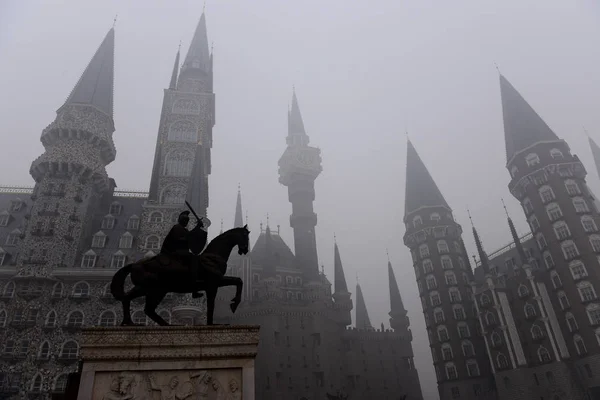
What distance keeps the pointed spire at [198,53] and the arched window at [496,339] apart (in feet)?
191

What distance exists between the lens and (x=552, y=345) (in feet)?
167

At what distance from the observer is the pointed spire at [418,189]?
7450 centimetres

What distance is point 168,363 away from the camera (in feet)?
27.8

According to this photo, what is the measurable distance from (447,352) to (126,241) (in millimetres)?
48172

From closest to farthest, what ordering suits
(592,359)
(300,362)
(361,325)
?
(592,359)
(300,362)
(361,325)

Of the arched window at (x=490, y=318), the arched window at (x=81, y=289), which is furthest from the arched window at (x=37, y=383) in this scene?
the arched window at (x=490, y=318)

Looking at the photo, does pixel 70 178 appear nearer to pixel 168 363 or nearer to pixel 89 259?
pixel 89 259

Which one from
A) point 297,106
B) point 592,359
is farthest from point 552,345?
point 297,106

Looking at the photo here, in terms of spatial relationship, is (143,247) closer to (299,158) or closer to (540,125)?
(299,158)

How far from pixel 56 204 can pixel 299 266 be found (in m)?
42.2

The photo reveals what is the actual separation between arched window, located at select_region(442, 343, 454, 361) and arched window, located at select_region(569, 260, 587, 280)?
66.9 ft

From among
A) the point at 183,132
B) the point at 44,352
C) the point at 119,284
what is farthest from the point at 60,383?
the point at 119,284

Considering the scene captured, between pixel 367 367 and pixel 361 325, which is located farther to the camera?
pixel 361 325

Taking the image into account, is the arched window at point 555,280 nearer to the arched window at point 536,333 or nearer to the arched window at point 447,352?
the arched window at point 536,333
